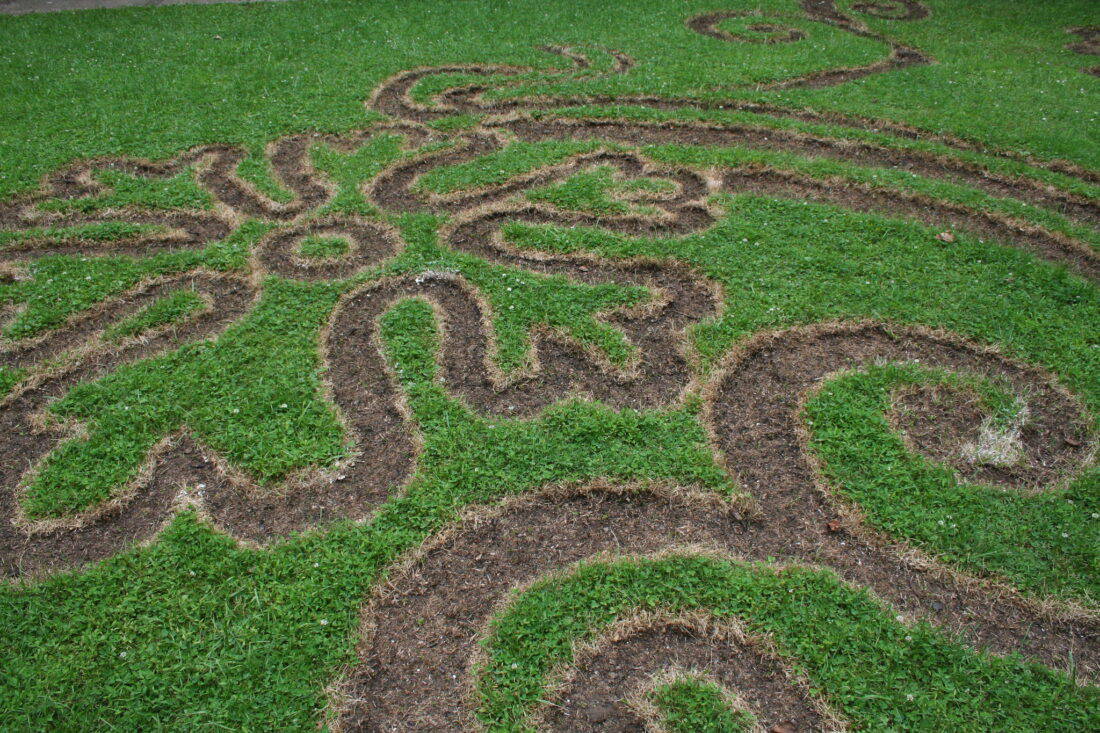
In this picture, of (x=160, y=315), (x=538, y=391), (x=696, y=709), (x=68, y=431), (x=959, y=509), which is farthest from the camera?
(x=160, y=315)

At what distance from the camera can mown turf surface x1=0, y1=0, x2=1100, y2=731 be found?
3090mm

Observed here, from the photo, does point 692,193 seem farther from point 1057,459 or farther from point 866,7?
point 866,7

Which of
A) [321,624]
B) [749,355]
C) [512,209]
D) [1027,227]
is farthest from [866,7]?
[321,624]

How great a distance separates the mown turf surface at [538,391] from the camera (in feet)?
10.1

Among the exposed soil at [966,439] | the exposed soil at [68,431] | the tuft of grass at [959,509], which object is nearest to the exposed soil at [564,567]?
the tuft of grass at [959,509]

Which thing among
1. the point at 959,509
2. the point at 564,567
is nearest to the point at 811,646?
the point at 564,567

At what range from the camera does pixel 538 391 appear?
14.4 ft

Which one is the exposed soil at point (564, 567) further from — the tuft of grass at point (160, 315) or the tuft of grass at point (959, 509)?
the tuft of grass at point (160, 315)

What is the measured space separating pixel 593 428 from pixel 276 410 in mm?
1792

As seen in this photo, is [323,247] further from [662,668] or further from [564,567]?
[662,668]

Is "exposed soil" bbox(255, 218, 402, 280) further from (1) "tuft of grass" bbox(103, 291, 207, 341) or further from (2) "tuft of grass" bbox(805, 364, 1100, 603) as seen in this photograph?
(2) "tuft of grass" bbox(805, 364, 1100, 603)

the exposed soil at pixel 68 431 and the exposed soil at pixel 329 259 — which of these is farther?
the exposed soil at pixel 329 259

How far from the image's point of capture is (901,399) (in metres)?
4.37

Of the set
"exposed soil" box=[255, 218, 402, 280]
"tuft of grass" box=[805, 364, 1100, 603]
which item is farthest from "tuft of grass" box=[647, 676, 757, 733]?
"exposed soil" box=[255, 218, 402, 280]
